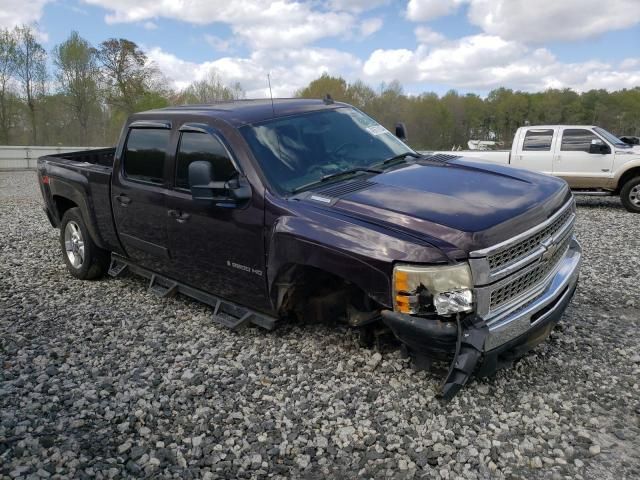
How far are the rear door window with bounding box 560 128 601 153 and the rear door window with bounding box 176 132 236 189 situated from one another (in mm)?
9464

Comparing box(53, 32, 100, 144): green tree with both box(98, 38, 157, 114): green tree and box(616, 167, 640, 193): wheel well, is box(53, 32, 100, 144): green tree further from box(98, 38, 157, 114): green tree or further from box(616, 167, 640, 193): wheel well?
box(616, 167, 640, 193): wheel well

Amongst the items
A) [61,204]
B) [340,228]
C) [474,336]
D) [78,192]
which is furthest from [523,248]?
[61,204]

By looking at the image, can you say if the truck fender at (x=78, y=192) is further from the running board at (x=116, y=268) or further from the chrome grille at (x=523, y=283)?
the chrome grille at (x=523, y=283)

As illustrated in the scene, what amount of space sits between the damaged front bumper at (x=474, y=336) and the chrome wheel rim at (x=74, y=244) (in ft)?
14.7

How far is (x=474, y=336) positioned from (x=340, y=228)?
39.5 inches

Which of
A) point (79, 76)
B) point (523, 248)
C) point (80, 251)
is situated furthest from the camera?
point (79, 76)

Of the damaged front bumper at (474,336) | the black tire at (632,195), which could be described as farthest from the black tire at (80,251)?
the black tire at (632,195)

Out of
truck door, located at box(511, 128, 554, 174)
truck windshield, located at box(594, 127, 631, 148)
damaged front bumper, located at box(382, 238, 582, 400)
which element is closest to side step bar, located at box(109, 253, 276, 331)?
damaged front bumper, located at box(382, 238, 582, 400)

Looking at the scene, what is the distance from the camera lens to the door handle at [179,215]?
4.20 meters

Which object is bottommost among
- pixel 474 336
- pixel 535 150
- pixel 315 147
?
pixel 474 336

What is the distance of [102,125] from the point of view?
132 feet

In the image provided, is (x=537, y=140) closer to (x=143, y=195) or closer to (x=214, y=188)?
(x=143, y=195)

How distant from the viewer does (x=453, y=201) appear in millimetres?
3152

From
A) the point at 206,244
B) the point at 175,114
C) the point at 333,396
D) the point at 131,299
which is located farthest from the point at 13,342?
the point at 333,396
